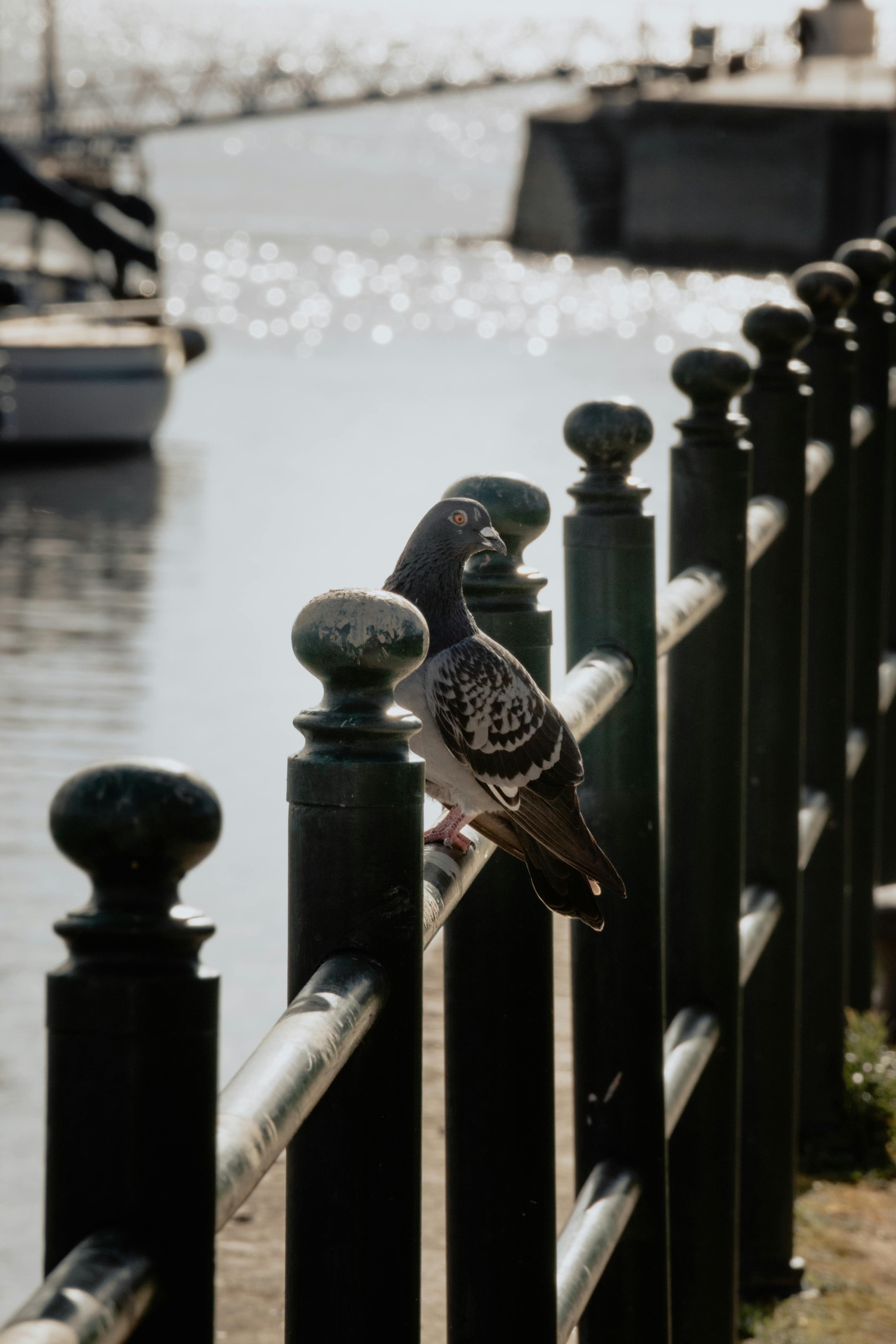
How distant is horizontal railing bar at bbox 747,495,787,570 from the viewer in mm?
2723

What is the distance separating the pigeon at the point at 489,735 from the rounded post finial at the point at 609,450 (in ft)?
1.10

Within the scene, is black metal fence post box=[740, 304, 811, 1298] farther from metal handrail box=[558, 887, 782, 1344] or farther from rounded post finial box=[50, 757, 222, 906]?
rounded post finial box=[50, 757, 222, 906]

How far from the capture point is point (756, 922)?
2947 mm

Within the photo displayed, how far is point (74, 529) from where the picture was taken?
1917 cm

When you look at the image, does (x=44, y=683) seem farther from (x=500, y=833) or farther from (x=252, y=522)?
(x=500, y=833)

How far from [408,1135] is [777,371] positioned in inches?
82.1

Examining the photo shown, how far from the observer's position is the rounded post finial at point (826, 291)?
3545mm

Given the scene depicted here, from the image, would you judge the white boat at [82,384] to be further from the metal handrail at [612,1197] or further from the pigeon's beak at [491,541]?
the pigeon's beak at [491,541]

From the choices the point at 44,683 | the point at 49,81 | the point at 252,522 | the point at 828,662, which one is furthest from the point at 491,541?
the point at 49,81

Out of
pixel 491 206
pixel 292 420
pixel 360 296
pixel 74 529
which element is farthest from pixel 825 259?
pixel 491 206

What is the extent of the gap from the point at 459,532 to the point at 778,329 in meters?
1.49

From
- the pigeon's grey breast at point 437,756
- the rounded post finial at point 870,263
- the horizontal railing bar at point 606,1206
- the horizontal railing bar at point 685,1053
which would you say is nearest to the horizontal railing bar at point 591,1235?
the horizontal railing bar at point 606,1206

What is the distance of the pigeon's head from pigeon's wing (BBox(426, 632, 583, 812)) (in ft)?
Result: 0.28

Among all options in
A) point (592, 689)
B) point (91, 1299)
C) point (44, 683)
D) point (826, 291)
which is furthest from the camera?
point (44, 683)
